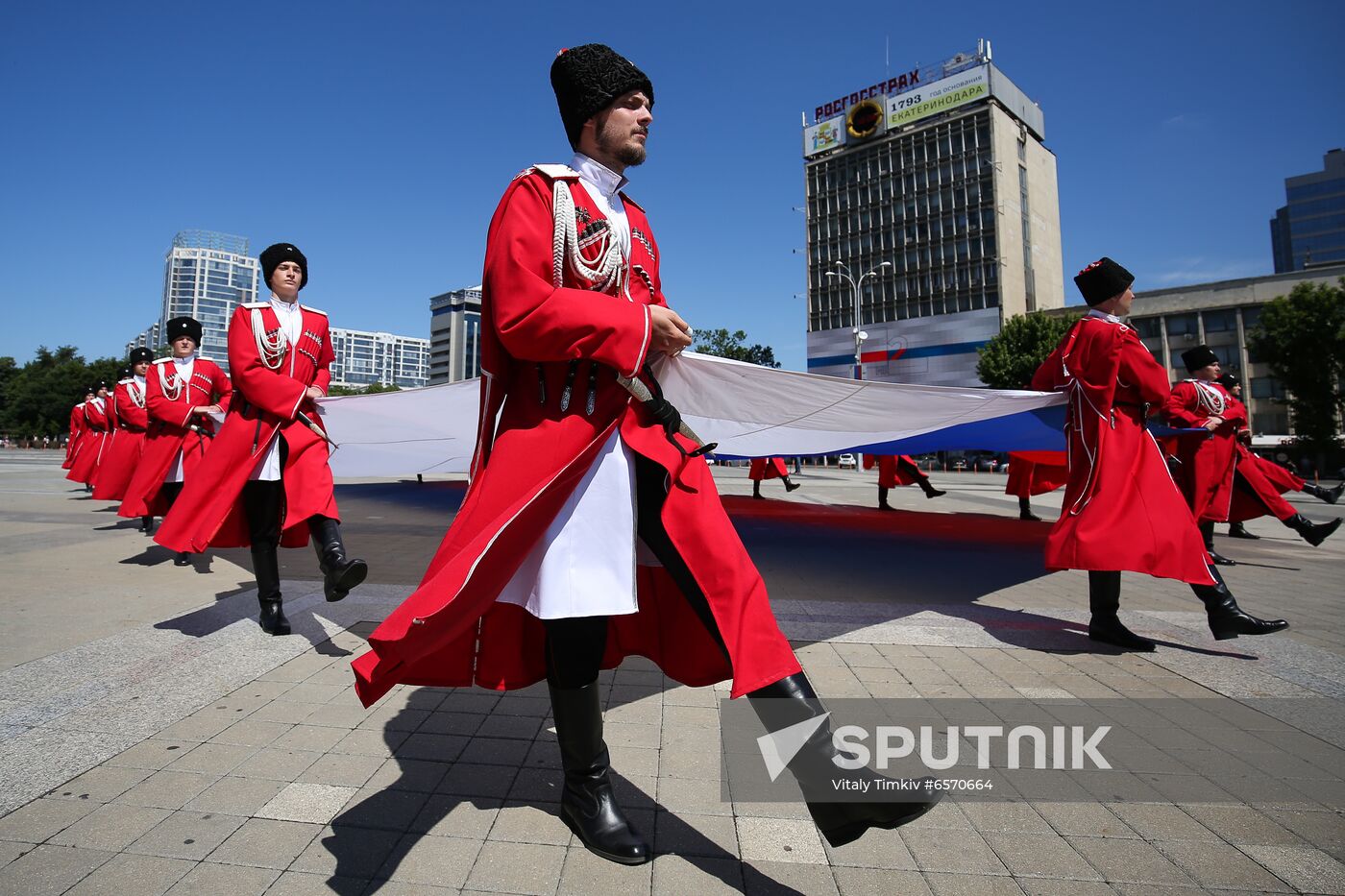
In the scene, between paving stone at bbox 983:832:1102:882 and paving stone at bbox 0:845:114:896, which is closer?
paving stone at bbox 0:845:114:896

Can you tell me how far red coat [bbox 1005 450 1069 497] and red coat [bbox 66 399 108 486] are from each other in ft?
47.1

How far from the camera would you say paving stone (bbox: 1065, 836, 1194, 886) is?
1718 millimetres

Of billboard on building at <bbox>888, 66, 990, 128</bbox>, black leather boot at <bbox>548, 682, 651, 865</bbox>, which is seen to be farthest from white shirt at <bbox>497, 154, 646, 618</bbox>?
billboard on building at <bbox>888, 66, 990, 128</bbox>

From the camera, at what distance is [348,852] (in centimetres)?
178

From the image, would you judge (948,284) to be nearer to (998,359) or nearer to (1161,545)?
(998,359)

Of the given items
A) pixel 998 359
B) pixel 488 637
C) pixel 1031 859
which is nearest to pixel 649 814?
pixel 488 637

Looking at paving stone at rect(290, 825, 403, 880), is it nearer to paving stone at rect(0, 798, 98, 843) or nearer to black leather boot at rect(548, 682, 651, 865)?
black leather boot at rect(548, 682, 651, 865)

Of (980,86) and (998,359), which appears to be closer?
(998,359)

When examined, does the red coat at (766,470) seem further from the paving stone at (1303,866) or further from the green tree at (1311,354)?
the green tree at (1311,354)

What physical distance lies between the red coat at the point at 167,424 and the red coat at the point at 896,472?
947cm

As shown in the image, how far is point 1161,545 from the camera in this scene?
3.65 metres

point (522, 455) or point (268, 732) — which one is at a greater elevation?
point (522, 455)

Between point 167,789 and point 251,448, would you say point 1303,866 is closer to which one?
point 167,789

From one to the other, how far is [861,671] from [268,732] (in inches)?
97.3
